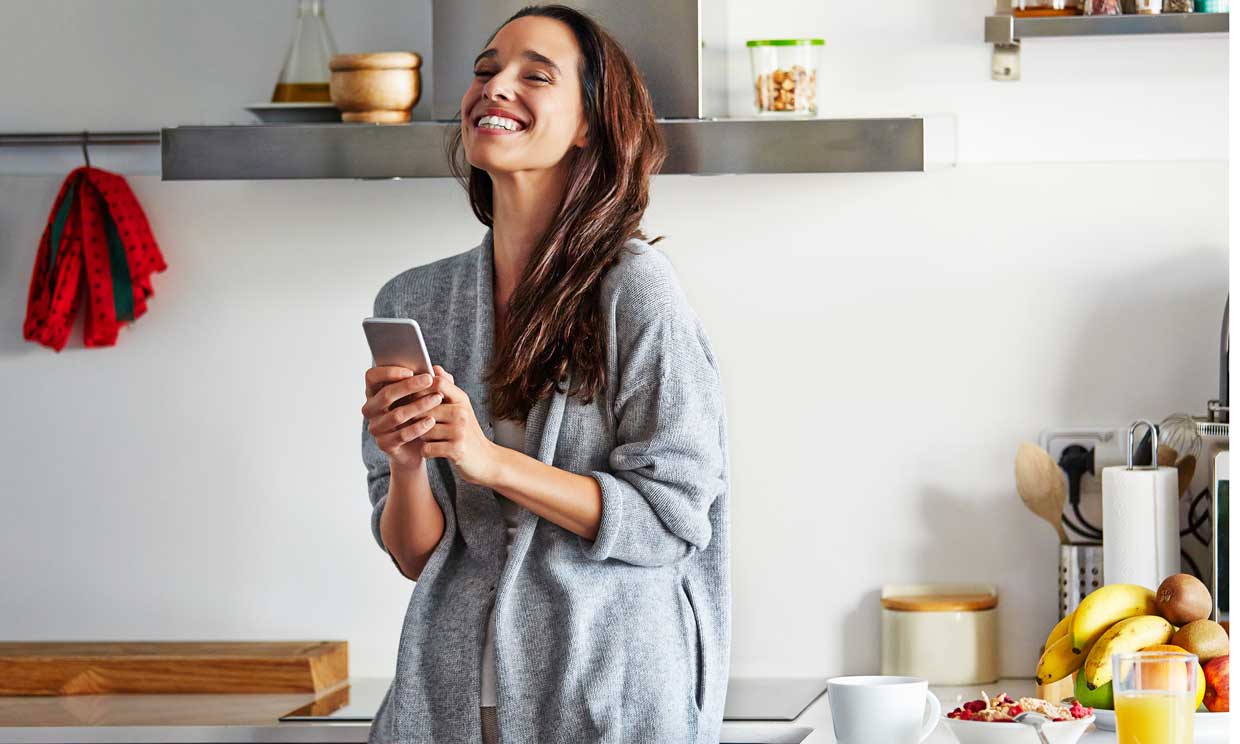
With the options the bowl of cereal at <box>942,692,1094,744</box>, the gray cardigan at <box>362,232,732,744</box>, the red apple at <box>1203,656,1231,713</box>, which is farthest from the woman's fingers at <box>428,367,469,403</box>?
the red apple at <box>1203,656,1231,713</box>

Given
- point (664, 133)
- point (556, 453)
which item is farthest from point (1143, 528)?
point (556, 453)

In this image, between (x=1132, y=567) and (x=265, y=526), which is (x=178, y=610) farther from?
(x=1132, y=567)

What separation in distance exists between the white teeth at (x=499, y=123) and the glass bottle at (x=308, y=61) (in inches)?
31.7

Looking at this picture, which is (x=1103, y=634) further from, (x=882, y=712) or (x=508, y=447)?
(x=508, y=447)

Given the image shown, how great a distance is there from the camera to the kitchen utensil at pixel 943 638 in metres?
2.03

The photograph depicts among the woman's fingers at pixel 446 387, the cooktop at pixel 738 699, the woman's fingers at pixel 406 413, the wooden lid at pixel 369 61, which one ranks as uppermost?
the wooden lid at pixel 369 61

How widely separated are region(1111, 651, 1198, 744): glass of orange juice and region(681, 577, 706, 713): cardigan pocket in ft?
1.11

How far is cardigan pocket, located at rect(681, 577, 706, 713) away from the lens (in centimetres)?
122

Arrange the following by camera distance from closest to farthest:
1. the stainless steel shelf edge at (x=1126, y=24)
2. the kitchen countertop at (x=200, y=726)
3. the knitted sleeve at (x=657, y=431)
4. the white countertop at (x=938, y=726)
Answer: the knitted sleeve at (x=657, y=431) → the white countertop at (x=938, y=726) → the kitchen countertop at (x=200, y=726) → the stainless steel shelf edge at (x=1126, y=24)

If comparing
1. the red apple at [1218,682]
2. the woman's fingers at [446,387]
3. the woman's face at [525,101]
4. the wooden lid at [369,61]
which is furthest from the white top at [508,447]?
the wooden lid at [369,61]

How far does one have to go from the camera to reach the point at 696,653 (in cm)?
123

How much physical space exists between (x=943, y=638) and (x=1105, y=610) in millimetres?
571

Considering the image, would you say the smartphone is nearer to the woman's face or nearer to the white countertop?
the woman's face

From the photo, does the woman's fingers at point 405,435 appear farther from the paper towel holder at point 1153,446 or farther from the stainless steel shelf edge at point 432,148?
the paper towel holder at point 1153,446
